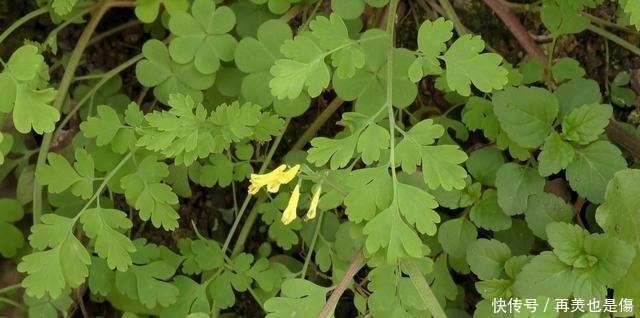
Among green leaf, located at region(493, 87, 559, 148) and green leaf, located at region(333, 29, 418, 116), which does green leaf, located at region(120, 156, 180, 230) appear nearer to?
green leaf, located at region(333, 29, 418, 116)

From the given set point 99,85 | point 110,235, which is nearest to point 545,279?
point 110,235

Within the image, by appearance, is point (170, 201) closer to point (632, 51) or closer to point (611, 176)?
point (611, 176)

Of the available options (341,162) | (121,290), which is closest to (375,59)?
(341,162)

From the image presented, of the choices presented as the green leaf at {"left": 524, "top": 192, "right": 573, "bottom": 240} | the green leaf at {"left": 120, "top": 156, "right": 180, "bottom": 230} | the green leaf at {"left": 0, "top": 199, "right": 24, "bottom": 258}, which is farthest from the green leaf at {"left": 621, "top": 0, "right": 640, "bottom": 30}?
the green leaf at {"left": 0, "top": 199, "right": 24, "bottom": 258}

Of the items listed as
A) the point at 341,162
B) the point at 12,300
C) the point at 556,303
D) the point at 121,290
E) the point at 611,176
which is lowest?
the point at 12,300

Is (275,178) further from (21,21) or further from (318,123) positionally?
(21,21)

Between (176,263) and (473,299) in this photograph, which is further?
(473,299)

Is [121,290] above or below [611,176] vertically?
below
